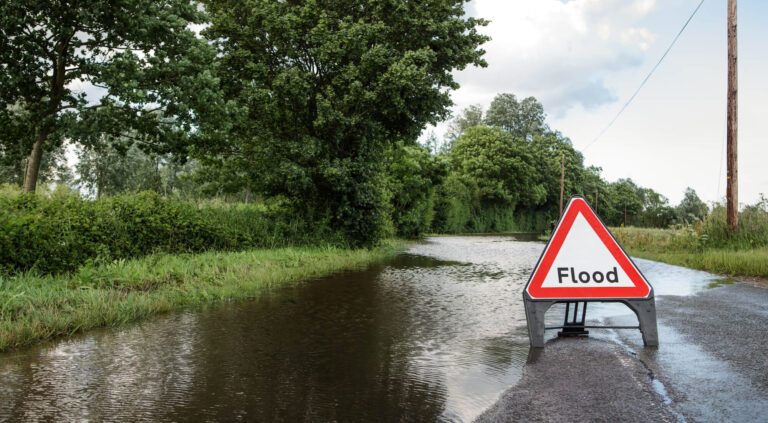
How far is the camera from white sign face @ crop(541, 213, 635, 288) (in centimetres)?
592

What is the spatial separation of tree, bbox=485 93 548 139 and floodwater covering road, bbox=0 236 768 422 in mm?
76306

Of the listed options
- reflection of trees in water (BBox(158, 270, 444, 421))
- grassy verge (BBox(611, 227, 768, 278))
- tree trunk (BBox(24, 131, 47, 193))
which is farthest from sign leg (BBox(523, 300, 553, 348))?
tree trunk (BBox(24, 131, 47, 193))

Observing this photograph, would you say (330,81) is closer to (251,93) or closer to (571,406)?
(251,93)

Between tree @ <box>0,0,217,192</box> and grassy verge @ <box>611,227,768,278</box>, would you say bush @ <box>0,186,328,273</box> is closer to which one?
tree @ <box>0,0,217,192</box>

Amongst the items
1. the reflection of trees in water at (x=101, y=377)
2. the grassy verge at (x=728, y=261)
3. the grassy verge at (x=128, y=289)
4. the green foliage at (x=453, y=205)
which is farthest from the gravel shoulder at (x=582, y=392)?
the green foliage at (x=453, y=205)

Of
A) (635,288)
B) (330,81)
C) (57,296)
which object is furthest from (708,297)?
(330,81)

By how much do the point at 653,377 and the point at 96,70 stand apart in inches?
611

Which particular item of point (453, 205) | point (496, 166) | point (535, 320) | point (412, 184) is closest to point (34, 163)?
point (535, 320)

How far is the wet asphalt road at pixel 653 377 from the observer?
374 centimetres

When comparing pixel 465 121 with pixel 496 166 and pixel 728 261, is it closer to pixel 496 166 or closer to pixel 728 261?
pixel 496 166

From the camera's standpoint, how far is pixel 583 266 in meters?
5.99

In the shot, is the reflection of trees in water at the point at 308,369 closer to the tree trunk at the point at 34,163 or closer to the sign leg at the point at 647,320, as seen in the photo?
the sign leg at the point at 647,320

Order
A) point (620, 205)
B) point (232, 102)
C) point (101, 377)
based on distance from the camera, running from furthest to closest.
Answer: point (620, 205)
point (232, 102)
point (101, 377)

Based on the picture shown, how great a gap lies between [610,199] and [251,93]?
88.2m
